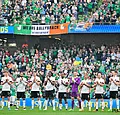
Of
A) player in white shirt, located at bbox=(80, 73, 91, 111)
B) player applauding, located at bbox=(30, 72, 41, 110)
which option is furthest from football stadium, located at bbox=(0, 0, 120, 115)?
player in white shirt, located at bbox=(80, 73, 91, 111)

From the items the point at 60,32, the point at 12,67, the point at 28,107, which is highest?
the point at 60,32

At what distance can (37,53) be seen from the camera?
133 feet

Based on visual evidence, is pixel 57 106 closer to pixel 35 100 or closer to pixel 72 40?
pixel 35 100

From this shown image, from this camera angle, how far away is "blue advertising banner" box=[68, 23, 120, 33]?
39781 mm

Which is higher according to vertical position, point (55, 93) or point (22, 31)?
point (22, 31)

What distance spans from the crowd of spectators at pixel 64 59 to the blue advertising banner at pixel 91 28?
4.86 ft

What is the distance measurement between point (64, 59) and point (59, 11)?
414 centimetres

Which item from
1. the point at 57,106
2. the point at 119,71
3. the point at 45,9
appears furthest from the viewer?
the point at 45,9

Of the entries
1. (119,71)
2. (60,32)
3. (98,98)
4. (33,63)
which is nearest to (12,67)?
(33,63)

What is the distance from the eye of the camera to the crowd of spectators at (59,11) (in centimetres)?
4019

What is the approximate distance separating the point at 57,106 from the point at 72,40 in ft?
45.7

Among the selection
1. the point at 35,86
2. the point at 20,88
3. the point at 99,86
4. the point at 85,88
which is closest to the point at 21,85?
the point at 20,88

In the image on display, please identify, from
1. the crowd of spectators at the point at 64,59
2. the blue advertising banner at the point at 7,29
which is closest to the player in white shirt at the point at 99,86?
the crowd of spectators at the point at 64,59

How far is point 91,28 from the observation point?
40031 mm
